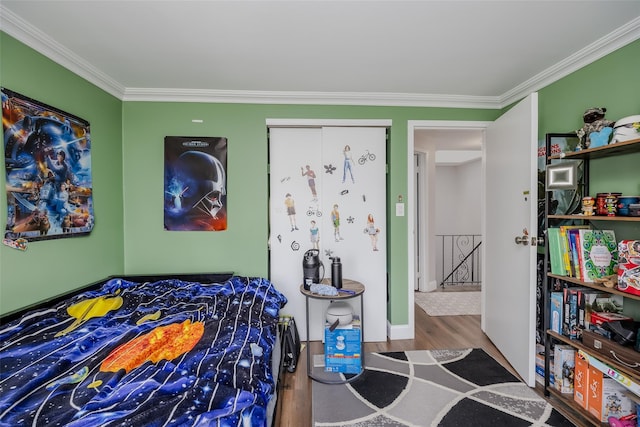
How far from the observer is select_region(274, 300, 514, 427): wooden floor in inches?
70.5

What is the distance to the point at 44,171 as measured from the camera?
70.1 inches

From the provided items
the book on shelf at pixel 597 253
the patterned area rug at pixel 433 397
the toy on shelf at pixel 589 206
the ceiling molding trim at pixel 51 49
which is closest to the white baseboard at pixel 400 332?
the patterned area rug at pixel 433 397

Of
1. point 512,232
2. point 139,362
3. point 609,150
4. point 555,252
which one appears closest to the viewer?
point 139,362

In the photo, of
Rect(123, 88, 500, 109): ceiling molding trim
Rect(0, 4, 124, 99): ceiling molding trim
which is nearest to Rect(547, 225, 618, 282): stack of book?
Rect(123, 88, 500, 109): ceiling molding trim

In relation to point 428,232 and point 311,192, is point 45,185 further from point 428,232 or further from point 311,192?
point 428,232

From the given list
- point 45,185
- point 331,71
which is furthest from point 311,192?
point 45,185

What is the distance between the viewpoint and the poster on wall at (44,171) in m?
1.60

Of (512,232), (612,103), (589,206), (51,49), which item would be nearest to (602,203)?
(589,206)

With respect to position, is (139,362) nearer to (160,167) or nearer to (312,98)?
(160,167)

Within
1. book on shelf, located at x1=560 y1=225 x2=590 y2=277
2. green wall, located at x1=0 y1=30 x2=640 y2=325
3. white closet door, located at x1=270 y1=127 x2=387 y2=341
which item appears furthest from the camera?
white closet door, located at x1=270 y1=127 x2=387 y2=341

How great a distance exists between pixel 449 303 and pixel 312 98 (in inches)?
131

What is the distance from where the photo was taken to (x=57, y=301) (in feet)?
5.92

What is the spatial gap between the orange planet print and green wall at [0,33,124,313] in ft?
3.01

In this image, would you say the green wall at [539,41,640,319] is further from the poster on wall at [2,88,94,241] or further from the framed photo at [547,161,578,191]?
the poster on wall at [2,88,94,241]
